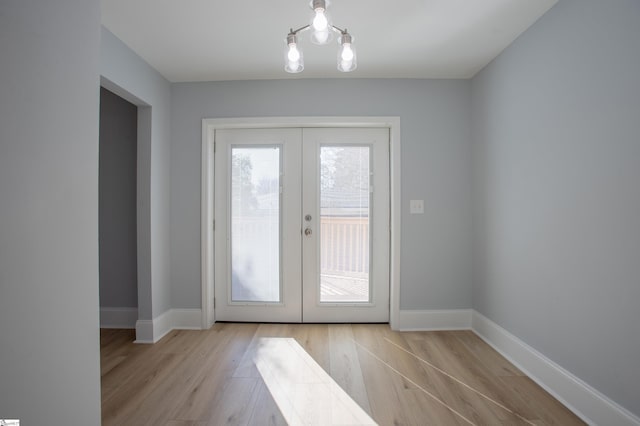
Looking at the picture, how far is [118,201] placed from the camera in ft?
9.80

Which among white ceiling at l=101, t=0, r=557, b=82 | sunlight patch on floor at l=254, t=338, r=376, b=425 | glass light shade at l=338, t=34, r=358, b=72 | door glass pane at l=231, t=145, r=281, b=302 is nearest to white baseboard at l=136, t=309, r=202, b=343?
door glass pane at l=231, t=145, r=281, b=302

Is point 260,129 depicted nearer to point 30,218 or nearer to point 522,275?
point 30,218

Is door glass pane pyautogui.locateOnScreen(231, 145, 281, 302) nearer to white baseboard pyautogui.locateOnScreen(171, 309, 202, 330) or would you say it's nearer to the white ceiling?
white baseboard pyautogui.locateOnScreen(171, 309, 202, 330)

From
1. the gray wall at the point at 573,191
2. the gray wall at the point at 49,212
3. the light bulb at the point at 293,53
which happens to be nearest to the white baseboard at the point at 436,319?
the gray wall at the point at 573,191

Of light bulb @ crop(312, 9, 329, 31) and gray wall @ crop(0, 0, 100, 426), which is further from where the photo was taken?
light bulb @ crop(312, 9, 329, 31)

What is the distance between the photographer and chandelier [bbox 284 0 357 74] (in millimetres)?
1499

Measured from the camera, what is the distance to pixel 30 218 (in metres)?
0.84

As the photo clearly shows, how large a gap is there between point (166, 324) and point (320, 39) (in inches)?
109

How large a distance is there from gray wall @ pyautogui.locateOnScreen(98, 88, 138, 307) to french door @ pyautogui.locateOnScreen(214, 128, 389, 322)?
2.74 ft

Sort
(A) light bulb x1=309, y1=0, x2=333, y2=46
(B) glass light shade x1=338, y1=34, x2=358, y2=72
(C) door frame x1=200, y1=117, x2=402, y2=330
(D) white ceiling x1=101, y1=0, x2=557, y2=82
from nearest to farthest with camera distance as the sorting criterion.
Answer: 1. (A) light bulb x1=309, y1=0, x2=333, y2=46
2. (B) glass light shade x1=338, y1=34, x2=358, y2=72
3. (D) white ceiling x1=101, y1=0, x2=557, y2=82
4. (C) door frame x1=200, y1=117, x2=402, y2=330

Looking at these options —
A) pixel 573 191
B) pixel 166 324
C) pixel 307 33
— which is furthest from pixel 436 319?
pixel 307 33

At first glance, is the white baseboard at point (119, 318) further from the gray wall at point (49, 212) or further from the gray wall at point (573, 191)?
the gray wall at point (573, 191)

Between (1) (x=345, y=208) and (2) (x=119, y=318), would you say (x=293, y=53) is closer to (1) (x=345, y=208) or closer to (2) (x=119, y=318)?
(1) (x=345, y=208)

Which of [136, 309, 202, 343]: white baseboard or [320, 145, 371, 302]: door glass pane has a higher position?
[320, 145, 371, 302]: door glass pane
